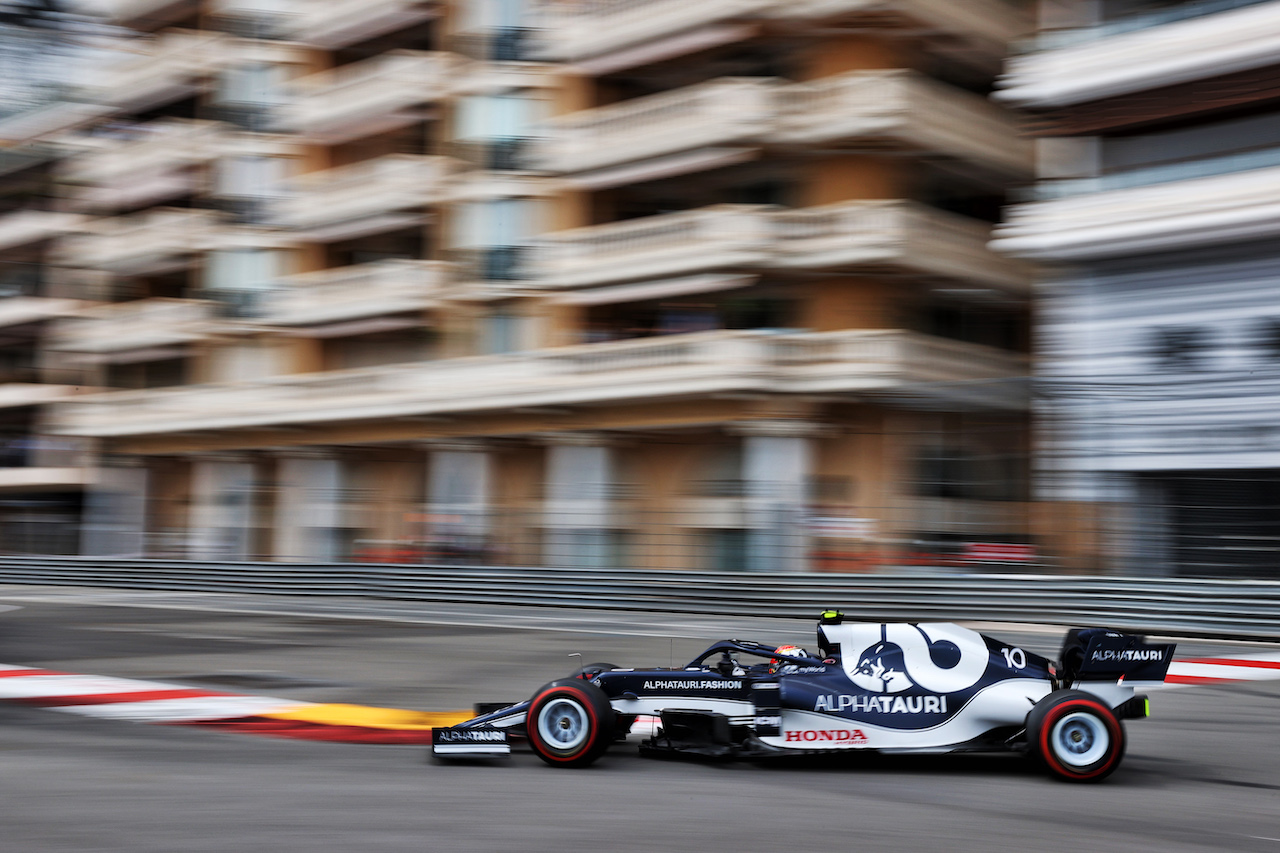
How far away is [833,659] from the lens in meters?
7.34

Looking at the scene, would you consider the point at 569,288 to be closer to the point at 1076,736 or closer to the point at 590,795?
the point at 1076,736

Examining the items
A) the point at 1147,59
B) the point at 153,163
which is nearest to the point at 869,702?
the point at 1147,59

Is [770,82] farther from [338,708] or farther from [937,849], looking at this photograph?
[937,849]

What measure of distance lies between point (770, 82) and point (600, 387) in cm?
585

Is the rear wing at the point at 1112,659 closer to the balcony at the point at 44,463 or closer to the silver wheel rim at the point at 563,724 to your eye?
the silver wheel rim at the point at 563,724

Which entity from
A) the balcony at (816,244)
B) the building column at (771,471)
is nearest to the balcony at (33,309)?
the balcony at (816,244)

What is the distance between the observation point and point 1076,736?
6910 millimetres

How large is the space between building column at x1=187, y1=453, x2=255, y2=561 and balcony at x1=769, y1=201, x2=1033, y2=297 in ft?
52.9

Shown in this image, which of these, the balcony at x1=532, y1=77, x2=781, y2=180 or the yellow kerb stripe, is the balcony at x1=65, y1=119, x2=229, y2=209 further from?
the yellow kerb stripe

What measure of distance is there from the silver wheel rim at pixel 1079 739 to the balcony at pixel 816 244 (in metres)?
15.1

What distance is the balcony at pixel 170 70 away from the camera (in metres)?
34.6

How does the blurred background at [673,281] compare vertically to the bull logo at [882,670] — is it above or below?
above

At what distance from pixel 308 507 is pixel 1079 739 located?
26.0m

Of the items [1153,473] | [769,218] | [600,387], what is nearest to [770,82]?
[769,218]
